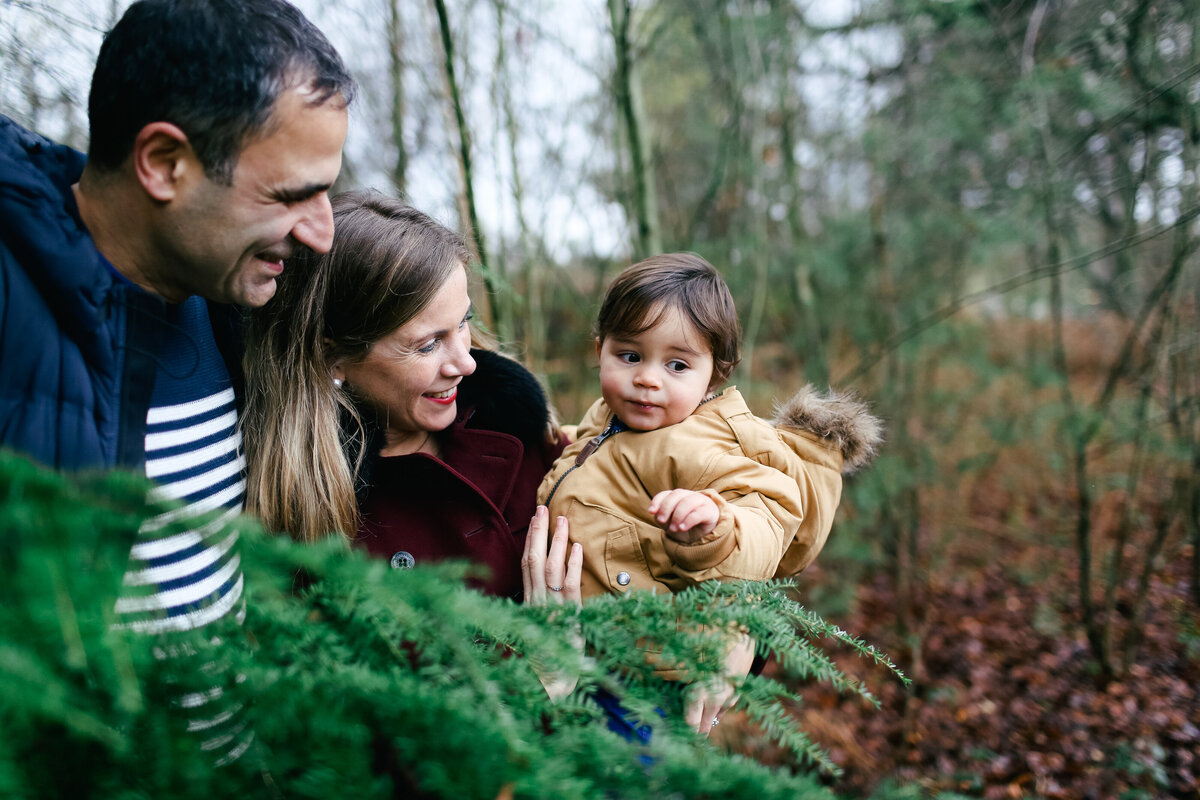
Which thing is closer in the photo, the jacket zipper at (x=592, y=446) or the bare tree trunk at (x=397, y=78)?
the jacket zipper at (x=592, y=446)

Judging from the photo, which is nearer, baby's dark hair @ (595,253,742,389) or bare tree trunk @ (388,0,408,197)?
baby's dark hair @ (595,253,742,389)

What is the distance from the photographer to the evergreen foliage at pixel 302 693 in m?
0.73

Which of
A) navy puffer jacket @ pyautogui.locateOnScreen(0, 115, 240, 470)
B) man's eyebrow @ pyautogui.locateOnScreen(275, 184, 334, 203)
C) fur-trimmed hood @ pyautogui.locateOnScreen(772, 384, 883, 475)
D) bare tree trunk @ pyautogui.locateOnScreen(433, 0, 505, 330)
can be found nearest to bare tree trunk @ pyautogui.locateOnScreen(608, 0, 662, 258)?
bare tree trunk @ pyautogui.locateOnScreen(433, 0, 505, 330)

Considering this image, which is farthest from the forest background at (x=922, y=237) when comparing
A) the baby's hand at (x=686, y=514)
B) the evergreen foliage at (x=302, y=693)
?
the evergreen foliage at (x=302, y=693)

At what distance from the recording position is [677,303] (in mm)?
2174

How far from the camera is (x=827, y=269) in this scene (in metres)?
8.35

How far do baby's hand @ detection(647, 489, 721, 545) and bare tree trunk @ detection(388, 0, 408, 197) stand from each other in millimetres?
3703

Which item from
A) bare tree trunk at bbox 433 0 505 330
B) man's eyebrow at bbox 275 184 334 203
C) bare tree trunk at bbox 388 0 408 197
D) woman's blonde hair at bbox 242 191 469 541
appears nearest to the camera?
man's eyebrow at bbox 275 184 334 203

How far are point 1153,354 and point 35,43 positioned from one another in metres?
6.51

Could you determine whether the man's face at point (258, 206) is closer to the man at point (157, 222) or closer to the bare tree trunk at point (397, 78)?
the man at point (157, 222)

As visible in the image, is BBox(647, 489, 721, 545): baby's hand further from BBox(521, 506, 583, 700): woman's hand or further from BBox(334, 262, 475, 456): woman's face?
BBox(334, 262, 475, 456): woman's face

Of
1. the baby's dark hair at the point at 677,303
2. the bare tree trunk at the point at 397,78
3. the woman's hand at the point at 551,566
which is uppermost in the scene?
the bare tree trunk at the point at 397,78

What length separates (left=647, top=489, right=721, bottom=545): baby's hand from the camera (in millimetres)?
1723

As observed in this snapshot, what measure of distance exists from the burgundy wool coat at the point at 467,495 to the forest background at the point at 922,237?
35.2 inches
